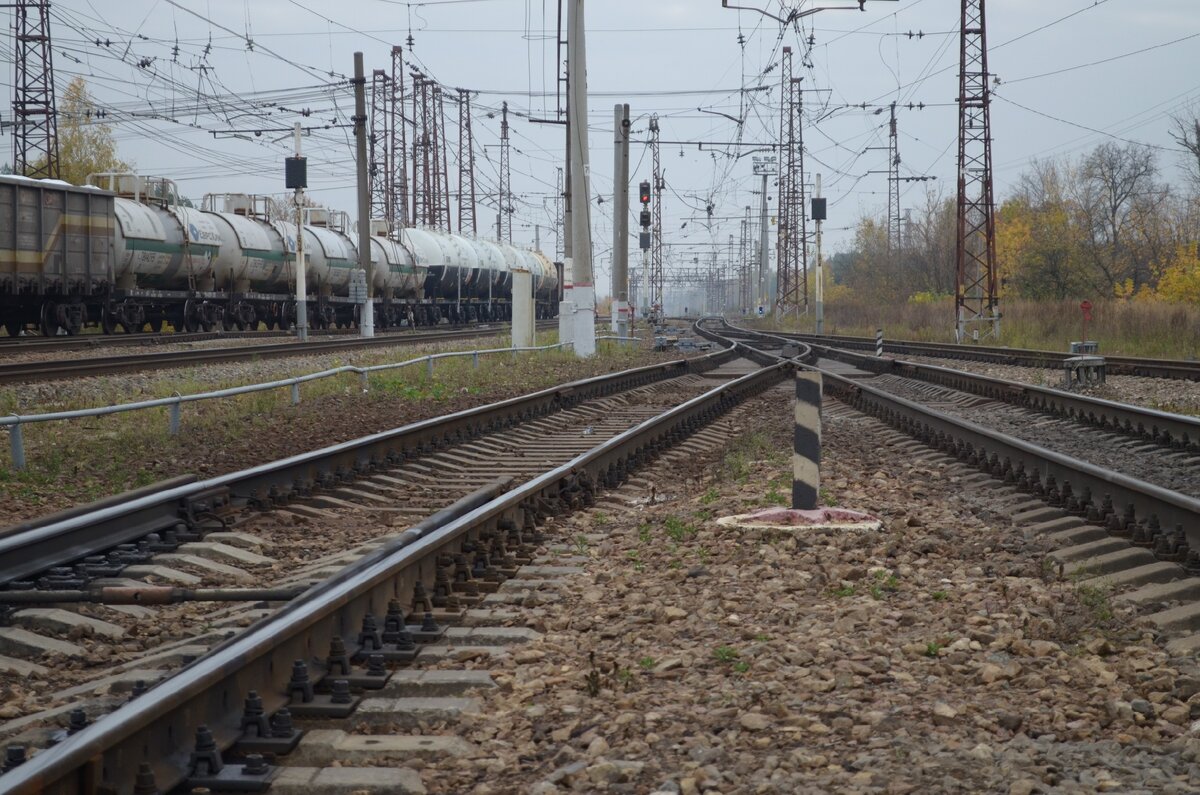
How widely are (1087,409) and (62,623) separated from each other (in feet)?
39.0

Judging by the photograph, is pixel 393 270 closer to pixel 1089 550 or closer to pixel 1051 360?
pixel 1051 360

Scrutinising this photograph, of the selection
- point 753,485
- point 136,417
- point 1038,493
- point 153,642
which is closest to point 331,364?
point 136,417

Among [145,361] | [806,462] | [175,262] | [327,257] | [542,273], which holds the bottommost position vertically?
[806,462]

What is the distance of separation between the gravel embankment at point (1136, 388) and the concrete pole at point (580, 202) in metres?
7.88

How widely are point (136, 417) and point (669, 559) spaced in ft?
29.0

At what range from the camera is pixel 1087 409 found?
47.5 ft

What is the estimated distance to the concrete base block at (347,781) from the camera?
346cm

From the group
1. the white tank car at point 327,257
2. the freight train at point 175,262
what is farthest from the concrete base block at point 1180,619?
the white tank car at point 327,257

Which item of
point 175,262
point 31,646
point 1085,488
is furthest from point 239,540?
point 175,262

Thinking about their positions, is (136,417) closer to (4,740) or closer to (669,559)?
(669,559)

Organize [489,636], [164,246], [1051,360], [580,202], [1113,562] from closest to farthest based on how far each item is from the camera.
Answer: [489,636], [1113,562], [1051,360], [580,202], [164,246]

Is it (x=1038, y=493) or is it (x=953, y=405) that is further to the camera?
(x=953, y=405)

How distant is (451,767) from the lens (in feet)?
12.2

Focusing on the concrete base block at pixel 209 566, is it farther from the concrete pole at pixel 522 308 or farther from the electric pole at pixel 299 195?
the electric pole at pixel 299 195
